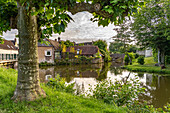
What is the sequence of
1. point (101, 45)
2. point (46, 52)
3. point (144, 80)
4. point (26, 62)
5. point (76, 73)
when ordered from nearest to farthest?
point (26, 62)
point (144, 80)
point (76, 73)
point (46, 52)
point (101, 45)

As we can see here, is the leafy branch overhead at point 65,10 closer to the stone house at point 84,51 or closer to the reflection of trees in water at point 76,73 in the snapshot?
the reflection of trees in water at point 76,73

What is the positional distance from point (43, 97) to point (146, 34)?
22822 millimetres

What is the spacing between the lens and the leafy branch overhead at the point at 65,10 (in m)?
2.72

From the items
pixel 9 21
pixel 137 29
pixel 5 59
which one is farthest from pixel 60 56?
pixel 9 21

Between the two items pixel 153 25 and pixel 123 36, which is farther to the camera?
pixel 123 36

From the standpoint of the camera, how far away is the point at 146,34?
2234cm

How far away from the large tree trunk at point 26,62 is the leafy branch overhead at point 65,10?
1.68 ft

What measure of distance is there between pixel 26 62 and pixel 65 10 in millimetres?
2014

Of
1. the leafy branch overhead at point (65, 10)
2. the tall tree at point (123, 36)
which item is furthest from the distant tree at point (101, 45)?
the leafy branch overhead at point (65, 10)

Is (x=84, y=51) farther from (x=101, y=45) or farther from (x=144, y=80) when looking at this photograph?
(x=144, y=80)

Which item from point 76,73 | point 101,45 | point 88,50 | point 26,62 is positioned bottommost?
point 76,73

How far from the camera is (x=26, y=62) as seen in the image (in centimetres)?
379

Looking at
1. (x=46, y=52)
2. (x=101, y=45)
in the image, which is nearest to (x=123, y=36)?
(x=101, y=45)

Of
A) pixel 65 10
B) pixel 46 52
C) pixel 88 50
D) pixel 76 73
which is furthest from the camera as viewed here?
pixel 88 50
